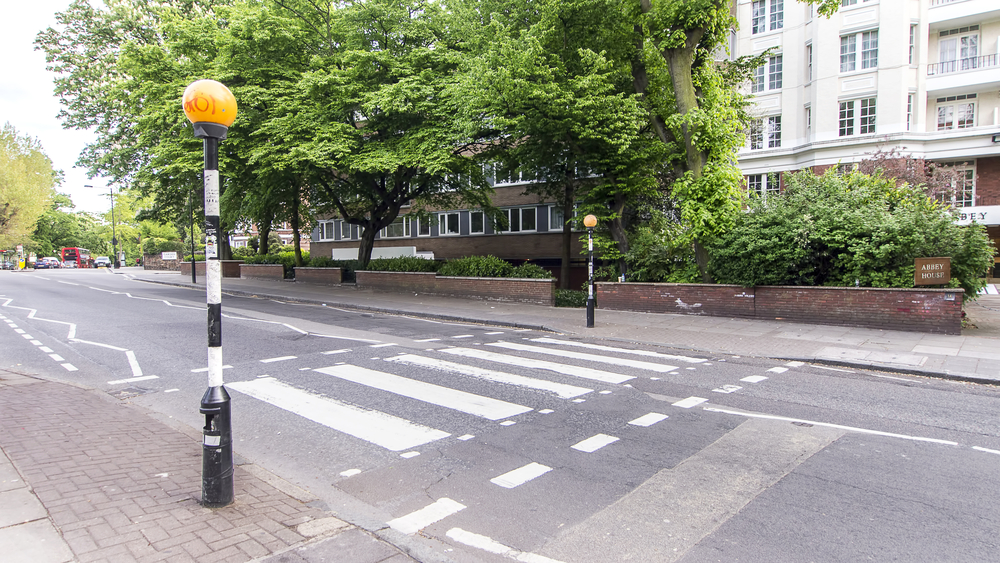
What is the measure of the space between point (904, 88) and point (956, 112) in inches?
146

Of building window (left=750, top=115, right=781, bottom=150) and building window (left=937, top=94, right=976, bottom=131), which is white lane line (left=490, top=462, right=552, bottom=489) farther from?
building window (left=937, top=94, right=976, bottom=131)

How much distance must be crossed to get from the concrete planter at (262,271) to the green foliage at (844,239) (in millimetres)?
27755

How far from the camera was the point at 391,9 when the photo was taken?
20.9m

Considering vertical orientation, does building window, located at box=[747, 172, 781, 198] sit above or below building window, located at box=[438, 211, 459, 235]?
above

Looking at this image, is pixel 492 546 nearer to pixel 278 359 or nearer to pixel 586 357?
pixel 586 357

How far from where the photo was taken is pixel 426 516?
13.3 ft

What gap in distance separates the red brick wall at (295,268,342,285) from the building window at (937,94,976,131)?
107 feet

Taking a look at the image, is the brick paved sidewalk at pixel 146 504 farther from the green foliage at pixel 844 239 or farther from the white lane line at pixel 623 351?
the green foliage at pixel 844 239

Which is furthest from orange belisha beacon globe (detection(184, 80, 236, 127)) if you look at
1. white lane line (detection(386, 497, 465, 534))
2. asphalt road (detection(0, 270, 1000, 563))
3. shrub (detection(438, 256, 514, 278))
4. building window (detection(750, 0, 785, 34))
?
building window (detection(750, 0, 785, 34))

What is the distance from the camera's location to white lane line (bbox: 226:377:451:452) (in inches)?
223

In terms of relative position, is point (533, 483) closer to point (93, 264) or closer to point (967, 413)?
point (967, 413)

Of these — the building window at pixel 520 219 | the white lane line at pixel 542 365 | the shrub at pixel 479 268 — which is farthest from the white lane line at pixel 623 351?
the building window at pixel 520 219

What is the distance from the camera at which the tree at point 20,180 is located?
4238 cm

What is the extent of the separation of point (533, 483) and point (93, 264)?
103 meters
